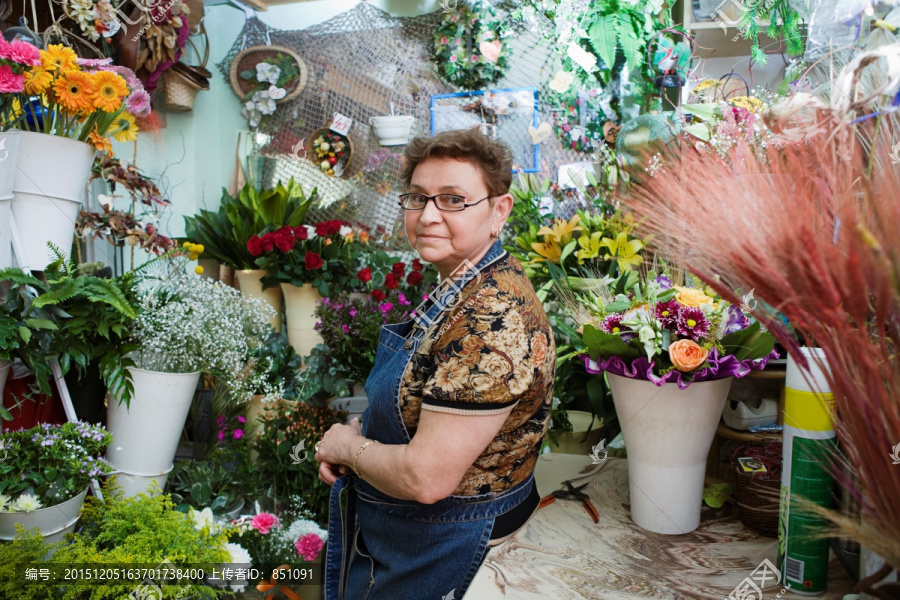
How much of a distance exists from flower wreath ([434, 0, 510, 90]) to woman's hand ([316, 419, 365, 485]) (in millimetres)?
2103

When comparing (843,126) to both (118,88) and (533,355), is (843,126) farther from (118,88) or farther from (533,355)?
(118,88)

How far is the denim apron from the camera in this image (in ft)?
3.69

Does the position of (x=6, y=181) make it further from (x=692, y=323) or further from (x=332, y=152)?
(x=332, y=152)

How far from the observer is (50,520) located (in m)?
1.37

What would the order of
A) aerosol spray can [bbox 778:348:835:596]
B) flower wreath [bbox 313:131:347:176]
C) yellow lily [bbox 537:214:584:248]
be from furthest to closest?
flower wreath [bbox 313:131:347:176] < yellow lily [bbox 537:214:584:248] < aerosol spray can [bbox 778:348:835:596]

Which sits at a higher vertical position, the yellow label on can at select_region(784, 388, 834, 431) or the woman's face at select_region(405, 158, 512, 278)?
the woman's face at select_region(405, 158, 512, 278)

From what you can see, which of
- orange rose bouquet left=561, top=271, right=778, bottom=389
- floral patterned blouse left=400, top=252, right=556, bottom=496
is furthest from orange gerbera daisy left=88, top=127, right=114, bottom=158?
orange rose bouquet left=561, top=271, right=778, bottom=389

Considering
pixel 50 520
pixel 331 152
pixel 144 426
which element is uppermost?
pixel 331 152

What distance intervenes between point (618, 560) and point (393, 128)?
241 centimetres

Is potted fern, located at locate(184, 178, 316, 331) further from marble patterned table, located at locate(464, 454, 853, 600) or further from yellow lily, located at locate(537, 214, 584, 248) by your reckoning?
marble patterned table, located at locate(464, 454, 853, 600)

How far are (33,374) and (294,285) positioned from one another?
1037 millimetres

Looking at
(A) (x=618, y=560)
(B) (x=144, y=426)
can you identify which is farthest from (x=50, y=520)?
(A) (x=618, y=560)

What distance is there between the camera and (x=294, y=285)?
2484 millimetres

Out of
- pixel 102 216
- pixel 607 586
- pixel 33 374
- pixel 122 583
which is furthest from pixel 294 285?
pixel 607 586
